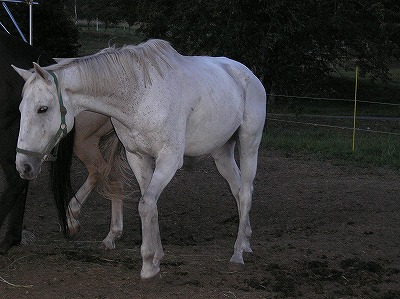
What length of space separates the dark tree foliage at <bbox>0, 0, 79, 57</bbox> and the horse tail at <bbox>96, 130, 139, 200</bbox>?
12.1 meters

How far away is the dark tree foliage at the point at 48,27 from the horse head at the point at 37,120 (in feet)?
45.5

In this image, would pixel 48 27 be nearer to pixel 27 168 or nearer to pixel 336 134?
pixel 336 134

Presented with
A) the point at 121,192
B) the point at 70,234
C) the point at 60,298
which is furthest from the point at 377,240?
the point at 60,298

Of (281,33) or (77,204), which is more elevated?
(281,33)

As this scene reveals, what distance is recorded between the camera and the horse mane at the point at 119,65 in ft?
16.1

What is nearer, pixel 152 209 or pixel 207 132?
pixel 152 209

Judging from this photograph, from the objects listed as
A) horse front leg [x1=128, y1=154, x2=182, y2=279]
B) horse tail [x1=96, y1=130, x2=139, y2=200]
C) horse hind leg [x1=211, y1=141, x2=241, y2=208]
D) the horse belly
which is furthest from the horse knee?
horse tail [x1=96, y1=130, x2=139, y2=200]

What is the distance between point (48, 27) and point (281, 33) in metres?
6.91

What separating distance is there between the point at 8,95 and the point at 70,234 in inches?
58.1

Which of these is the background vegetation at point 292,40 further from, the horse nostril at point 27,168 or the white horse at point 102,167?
the horse nostril at point 27,168

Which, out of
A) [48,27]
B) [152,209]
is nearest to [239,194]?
[152,209]

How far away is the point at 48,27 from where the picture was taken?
18.8m

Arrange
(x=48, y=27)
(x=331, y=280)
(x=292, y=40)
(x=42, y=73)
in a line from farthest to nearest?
(x=48, y=27) < (x=292, y=40) < (x=331, y=280) < (x=42, y=73)

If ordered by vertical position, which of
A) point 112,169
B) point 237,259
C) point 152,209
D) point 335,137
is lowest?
point 335,137
